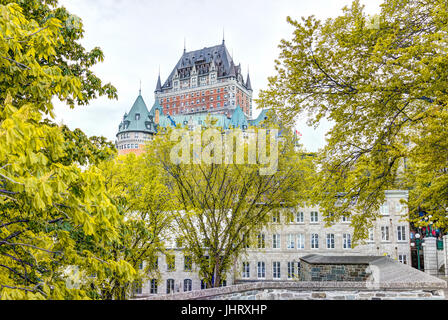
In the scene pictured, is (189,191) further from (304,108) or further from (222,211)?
(304,108)

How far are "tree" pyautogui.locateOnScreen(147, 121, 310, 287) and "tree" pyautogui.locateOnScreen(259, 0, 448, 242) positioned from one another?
279 inches

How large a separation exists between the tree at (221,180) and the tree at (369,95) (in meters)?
7.09

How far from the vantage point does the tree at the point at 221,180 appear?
2028cm

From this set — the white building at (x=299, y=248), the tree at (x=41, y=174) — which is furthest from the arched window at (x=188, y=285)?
the tree at (x=41, y=174)

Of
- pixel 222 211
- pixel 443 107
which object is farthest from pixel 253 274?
pixel 443 107

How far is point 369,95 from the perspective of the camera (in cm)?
1108

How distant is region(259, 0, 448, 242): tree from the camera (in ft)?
33.0

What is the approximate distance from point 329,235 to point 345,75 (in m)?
29.9

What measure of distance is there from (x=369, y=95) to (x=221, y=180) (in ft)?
37.3

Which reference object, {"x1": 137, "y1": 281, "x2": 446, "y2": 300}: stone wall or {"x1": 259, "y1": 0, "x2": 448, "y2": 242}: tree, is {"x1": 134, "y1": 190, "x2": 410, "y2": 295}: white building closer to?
{"x1": 259, "y1": 0, "x2": 448, "y2": 242}: tree

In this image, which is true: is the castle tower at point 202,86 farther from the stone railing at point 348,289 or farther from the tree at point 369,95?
the stone railing at point 348,289

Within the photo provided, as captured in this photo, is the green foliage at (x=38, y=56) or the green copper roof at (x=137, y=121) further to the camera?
the green copper roof at (x=137, y=121)

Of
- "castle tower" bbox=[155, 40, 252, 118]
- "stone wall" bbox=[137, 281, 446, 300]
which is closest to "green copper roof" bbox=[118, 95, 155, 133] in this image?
"castle tower" bbox=[155, 40, 252, 118]

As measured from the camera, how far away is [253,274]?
130 feet
